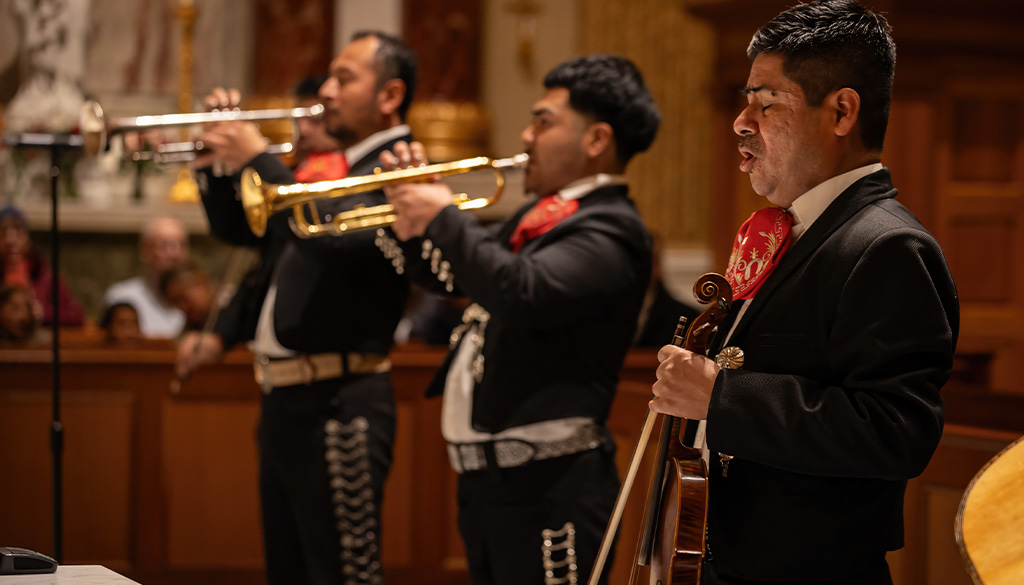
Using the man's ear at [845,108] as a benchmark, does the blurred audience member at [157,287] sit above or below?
below

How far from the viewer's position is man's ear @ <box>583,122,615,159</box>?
286 cm

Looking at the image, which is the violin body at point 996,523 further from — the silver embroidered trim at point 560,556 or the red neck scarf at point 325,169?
the red neck scarf at point 325,169

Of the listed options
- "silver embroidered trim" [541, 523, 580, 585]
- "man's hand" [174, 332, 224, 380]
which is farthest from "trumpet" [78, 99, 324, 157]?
"silver embroidered trim" [541, 523, 580, 585]

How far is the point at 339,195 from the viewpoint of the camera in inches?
119

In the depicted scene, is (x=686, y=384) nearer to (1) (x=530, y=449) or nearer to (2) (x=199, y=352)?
(1) (x=530, y=449)

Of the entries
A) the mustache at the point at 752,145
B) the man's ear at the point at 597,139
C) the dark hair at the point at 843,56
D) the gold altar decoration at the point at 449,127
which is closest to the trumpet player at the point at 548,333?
the man's ear at the point at 597,139

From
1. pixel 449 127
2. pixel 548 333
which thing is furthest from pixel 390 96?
pixel 449 127

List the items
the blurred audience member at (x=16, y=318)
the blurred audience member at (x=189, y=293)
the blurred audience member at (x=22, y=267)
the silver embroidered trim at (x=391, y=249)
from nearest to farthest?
the silver embroidered trim at (x=391, y=249), the blurred audience member at (x=16, y=318), the blurred audience member at (x=189, y=293), the blurred audience member at (x=22, y=267)

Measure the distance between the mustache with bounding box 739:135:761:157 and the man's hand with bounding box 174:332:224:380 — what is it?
249cm

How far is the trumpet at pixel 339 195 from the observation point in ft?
9.65

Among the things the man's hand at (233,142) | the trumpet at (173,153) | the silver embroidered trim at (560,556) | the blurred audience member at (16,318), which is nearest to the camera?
the silver embroidered trim at (560,556)

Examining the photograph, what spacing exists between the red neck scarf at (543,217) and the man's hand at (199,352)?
1482mm

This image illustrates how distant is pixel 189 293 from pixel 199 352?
75.8 inches

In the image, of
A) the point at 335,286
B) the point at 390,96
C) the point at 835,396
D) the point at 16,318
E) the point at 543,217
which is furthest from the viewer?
the point at 16,318
